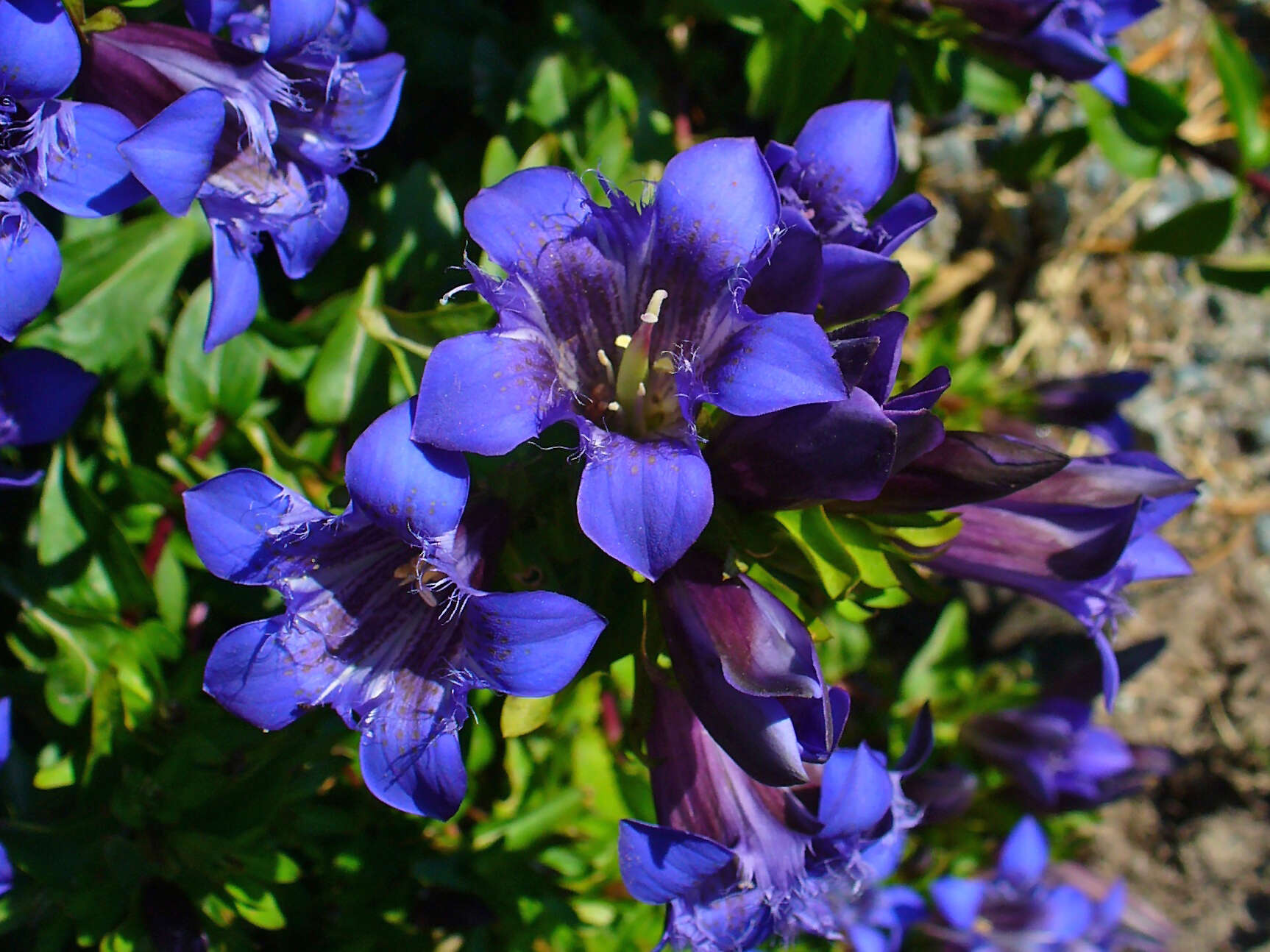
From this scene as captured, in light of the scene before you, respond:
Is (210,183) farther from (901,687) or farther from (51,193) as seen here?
(901,687)

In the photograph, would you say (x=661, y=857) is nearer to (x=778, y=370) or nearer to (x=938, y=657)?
(x=778, y=370)

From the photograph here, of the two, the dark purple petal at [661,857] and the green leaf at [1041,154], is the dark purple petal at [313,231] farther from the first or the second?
the green leaf at [1041,154]

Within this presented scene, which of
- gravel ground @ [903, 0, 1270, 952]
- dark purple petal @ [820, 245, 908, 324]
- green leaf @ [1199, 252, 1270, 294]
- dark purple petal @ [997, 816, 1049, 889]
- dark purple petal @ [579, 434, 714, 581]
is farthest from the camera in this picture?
gravel ground @ [903, 0, 1270, 952]

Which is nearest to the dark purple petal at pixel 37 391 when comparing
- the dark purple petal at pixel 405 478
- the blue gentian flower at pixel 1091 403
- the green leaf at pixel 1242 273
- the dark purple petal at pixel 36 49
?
the dark purple petal at pixel 36 49

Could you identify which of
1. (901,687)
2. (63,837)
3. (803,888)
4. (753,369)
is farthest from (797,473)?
(901,687)

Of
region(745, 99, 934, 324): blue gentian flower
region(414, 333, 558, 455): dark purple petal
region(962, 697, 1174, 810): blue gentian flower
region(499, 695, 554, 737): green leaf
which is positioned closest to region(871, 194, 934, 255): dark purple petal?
region(745, 99, 934, 324): blue gentian flower

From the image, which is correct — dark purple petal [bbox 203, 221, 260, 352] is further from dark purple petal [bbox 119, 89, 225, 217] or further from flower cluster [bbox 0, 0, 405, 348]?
dark purple petal [bbox 119, 89, 225, 217]
